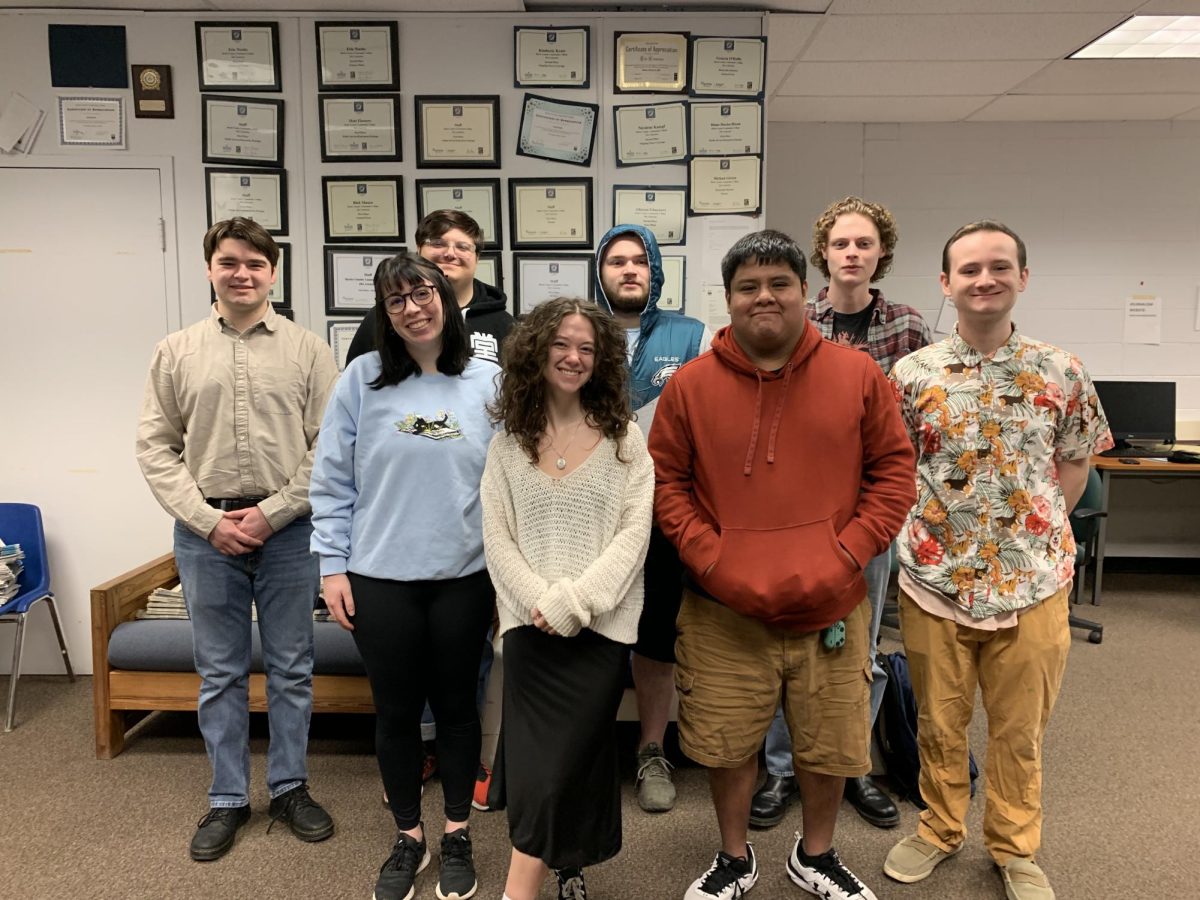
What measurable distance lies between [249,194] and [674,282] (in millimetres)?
1699

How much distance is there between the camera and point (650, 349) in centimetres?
208

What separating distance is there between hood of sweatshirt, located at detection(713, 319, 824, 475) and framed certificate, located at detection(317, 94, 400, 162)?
196 cm

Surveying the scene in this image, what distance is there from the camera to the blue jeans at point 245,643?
199 cm

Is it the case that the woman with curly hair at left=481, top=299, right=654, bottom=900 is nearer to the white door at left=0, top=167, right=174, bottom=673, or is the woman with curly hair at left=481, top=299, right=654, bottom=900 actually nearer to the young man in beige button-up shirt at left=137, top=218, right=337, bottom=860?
the young man in beige button-up shirt at left=137, top=218, right=337, bottom=860

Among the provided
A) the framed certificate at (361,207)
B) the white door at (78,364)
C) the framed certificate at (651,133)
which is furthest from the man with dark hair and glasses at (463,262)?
the white door at (78,364)

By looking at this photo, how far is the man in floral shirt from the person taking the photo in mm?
1674

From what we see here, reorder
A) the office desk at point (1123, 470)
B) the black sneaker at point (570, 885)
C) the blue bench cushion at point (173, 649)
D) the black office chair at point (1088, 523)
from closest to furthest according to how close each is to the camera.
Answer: the black sneaker at point (570, 885) → the blue bench cushion at point (173, 649) → the black office chair at point (1088, 523) → the office desk at point (1123, 470)

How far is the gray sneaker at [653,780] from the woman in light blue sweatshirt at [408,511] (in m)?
0.63

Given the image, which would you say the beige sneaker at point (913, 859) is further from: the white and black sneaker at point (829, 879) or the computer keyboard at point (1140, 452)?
the computer keyboard at point (1140, 452)

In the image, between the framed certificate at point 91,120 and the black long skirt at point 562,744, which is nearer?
the black long skirt at point 562,744

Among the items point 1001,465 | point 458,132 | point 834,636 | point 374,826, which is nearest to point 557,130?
point 458,132

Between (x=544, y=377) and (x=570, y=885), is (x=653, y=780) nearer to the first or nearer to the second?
(x=570, y=885)

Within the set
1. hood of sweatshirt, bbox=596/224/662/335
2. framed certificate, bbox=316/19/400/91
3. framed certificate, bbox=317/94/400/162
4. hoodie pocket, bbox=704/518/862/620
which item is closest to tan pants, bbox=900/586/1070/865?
hoodie pocket, bbox=704/518/862/620

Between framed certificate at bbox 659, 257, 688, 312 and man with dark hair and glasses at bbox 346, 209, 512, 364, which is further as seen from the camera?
framed certificate at bbox 659, 257, 688, 312
